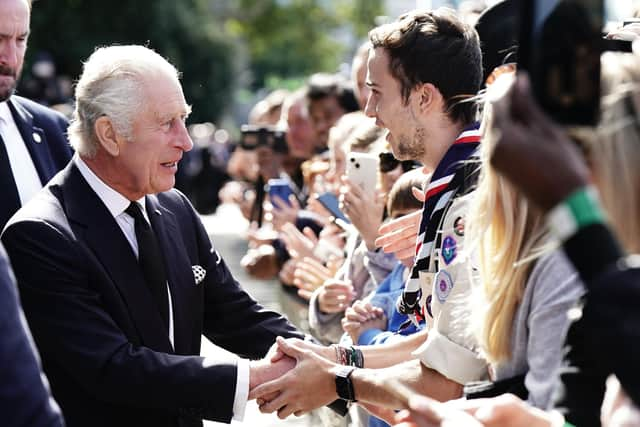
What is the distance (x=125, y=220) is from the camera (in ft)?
12.9

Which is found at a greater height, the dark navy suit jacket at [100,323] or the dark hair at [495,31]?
the dark hair at [495,31]

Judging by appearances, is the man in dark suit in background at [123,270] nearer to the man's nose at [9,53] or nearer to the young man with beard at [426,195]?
the young man with beard at [426,195]

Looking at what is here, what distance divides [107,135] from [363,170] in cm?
165

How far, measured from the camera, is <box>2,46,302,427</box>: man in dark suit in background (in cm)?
362

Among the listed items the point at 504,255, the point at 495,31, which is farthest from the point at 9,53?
the point at 504,255

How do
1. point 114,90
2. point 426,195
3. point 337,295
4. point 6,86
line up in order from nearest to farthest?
point 426,195
point 114,90
point 6,86
point 337,295

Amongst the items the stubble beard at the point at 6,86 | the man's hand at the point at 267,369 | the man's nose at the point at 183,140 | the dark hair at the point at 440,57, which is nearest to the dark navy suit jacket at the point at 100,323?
the man's hand at the point at 267,369

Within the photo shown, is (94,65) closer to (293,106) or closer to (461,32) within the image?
(461,32)

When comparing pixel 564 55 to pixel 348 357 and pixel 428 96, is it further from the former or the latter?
pixel 348 357

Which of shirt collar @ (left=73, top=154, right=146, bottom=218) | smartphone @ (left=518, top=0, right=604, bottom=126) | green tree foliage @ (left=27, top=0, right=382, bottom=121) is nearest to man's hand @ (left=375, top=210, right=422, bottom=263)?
shirt collar @ (left=73, top=154, right=146, bottom=218)

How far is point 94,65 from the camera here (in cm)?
400

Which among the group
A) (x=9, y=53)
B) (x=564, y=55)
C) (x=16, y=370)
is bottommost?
(x=16, y=370)

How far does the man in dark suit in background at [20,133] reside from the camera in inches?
169

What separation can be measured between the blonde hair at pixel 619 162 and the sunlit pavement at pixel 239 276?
341 centimetres
